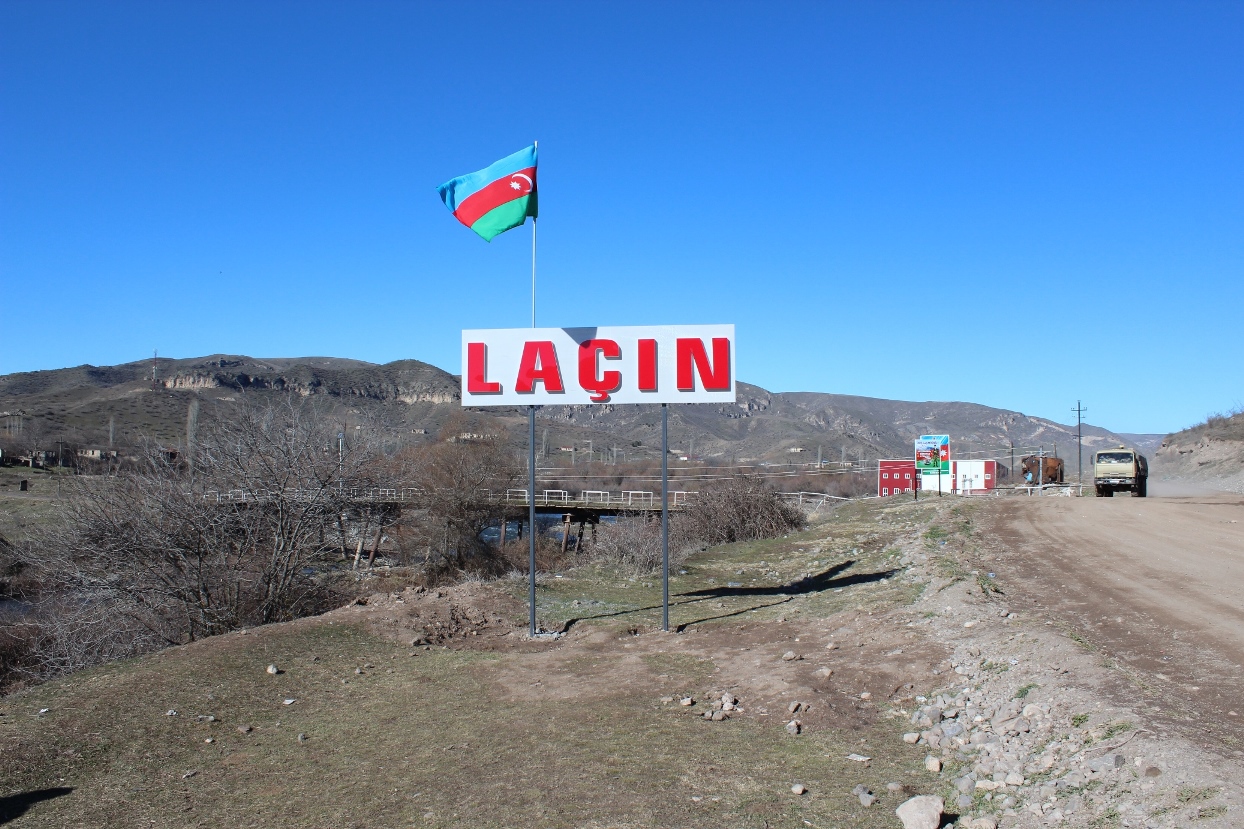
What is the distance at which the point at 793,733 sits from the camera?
Answer: 613 cm

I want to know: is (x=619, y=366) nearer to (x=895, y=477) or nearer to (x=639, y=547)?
(x=639, y=547)

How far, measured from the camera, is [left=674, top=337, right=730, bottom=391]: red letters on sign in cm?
1047

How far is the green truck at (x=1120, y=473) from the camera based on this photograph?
32406mm

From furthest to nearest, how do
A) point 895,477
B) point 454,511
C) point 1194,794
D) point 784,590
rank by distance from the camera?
A: point 454,511, point 895,477, point 784,590, point 1194,794

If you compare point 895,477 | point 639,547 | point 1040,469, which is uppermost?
point 1040,469

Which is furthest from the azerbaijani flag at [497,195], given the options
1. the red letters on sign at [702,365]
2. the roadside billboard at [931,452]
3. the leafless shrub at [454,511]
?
the leafless shrub at [454,511]

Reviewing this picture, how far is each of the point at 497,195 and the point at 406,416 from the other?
98.2m

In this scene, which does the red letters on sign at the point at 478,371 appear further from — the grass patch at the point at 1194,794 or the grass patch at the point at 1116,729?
the grass patch at the point at 1194,794

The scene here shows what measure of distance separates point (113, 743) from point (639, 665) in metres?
4.62

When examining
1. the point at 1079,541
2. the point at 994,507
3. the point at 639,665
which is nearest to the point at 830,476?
the point at 994,507

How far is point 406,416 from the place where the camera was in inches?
4141

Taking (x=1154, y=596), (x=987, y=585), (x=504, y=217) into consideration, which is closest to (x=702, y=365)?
(x=504, y=217)

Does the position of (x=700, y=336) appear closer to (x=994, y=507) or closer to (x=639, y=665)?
(x=639, y=665)

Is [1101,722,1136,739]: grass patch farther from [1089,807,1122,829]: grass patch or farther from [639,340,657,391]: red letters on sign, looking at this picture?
[639,340,657,391]: red letters on sign
